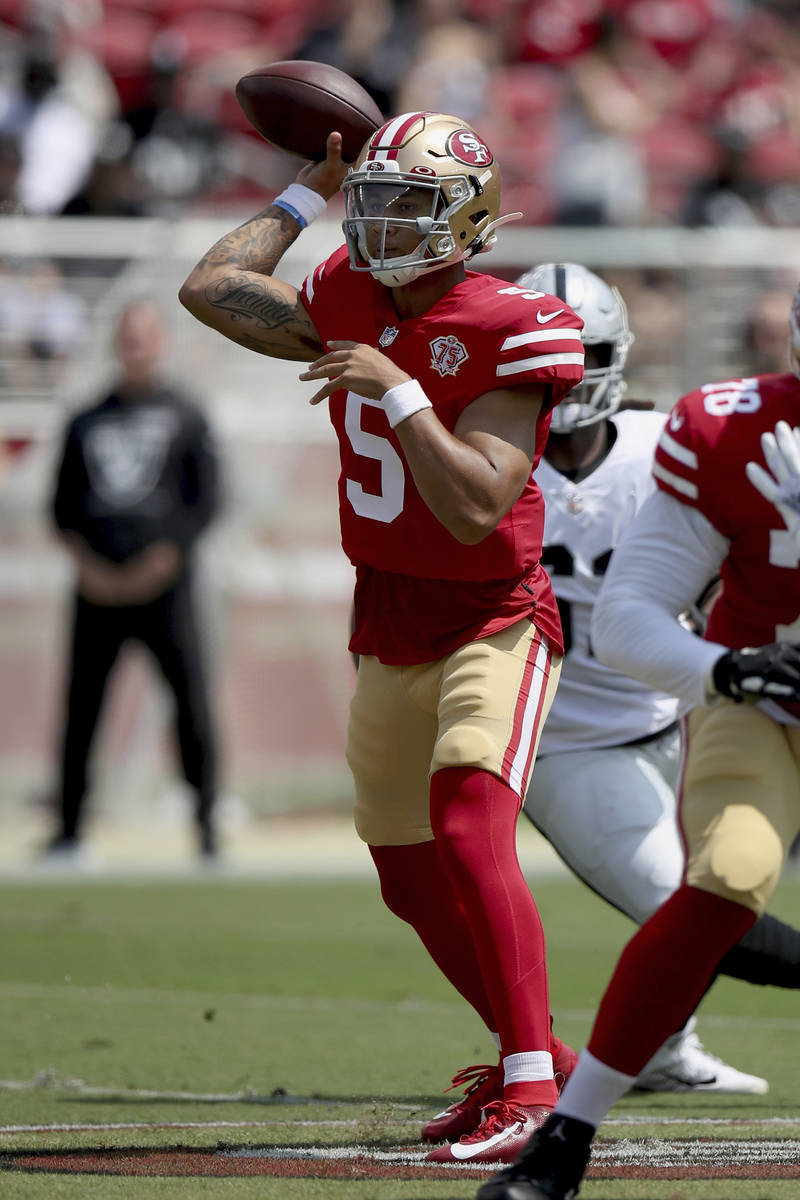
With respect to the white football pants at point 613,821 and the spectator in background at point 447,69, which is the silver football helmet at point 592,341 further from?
the spectator in background at point 447,69

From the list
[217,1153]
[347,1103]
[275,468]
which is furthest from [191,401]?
[217,1153]

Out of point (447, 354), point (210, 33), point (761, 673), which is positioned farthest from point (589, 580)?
point (210, 33)

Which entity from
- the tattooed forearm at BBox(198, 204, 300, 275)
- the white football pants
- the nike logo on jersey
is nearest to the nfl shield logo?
the tattooed forearm at BBox(198, 204, 300, 275)

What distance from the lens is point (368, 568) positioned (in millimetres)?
3771

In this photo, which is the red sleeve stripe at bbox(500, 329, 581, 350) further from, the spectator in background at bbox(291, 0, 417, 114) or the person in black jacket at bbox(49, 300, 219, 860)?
the spectator in background at bbox(291, 0, 417, 114)

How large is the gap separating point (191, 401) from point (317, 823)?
232 centimetres

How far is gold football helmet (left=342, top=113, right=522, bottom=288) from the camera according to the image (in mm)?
3611

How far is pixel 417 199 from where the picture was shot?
12.0ft

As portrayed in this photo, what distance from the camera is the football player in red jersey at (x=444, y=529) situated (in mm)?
3404

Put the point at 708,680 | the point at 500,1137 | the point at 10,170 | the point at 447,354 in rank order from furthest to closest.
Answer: the point at 10,170 → the point at 447,354 → the point at 500,1137 → the point at 708,680

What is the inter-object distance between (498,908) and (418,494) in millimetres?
779

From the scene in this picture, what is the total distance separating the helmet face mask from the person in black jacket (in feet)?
15.2

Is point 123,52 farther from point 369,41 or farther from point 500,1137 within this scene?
point 500,1137

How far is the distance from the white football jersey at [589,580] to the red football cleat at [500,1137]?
4.14ft
